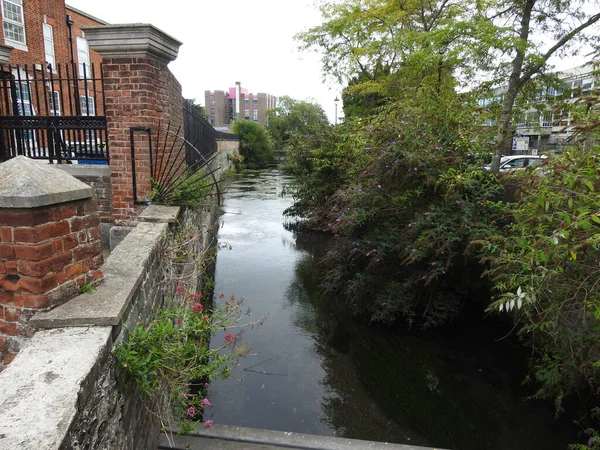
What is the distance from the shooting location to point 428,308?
626 centimetres

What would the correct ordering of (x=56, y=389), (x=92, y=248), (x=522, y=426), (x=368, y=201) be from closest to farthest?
(x=56, y=389) < (x=92, y=248) < (x=522, y=426) < (x=368, y=201)

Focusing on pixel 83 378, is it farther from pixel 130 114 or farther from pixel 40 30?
pixel 40 30

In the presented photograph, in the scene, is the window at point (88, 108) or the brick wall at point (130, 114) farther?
the window at point (88, 108)

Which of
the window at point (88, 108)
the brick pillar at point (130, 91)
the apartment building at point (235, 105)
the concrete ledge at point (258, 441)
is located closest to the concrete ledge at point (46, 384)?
the concrete ledge at point (258, 441)

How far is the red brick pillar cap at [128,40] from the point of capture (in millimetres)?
4625

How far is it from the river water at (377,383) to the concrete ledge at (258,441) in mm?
684

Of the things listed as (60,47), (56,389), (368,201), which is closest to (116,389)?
(56,389)

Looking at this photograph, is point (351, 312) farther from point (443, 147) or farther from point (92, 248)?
point (92, 248)

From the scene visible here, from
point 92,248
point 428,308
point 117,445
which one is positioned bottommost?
point 428,308

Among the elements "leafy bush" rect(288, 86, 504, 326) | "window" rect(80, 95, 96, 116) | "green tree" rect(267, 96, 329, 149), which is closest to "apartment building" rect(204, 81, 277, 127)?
"green tree" rect(267, 96, 329, 149)

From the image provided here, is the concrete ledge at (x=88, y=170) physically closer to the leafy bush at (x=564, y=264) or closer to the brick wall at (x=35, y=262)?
the brick wall at (x=35, y=262)

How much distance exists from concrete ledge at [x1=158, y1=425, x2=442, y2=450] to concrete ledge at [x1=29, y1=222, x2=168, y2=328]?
146cm

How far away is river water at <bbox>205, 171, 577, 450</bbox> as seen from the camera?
4.18m

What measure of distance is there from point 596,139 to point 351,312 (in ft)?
15.5
